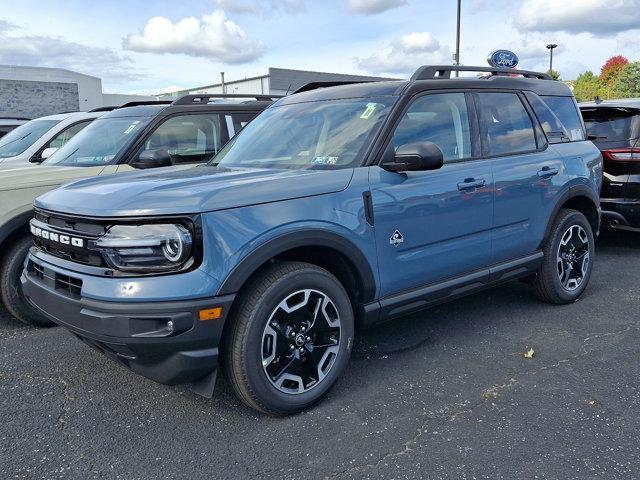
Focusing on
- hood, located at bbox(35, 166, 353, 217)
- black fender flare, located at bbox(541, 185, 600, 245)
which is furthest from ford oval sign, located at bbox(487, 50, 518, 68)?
hood, located at bbox(35, 166, 353, 217)

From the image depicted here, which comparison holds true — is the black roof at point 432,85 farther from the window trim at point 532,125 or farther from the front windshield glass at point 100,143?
the front windshield glass at point 100,143

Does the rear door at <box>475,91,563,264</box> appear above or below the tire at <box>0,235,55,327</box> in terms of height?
above

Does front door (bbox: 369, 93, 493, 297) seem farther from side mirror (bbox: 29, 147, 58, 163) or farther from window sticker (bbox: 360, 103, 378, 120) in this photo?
side mirror (bbox: 29, 147, 58, 163)

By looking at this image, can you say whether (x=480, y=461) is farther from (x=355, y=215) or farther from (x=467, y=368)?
(x=355, y=215)

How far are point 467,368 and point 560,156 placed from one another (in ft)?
6.78

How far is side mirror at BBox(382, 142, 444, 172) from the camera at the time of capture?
10.8ft

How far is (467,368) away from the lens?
372cm

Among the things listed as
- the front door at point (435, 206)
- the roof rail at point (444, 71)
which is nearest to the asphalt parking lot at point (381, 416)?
the front door at point (435, 206)

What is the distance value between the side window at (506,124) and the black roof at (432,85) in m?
0.11

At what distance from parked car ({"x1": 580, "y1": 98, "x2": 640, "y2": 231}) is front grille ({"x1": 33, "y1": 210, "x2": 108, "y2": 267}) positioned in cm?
551

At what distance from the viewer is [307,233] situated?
3039 millimetres

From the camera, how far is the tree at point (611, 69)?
49.1m

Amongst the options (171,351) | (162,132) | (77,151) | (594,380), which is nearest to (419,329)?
(594,380)

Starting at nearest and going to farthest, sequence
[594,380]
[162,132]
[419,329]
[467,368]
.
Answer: [594,380], [467,368], [419,329], [162,132]
